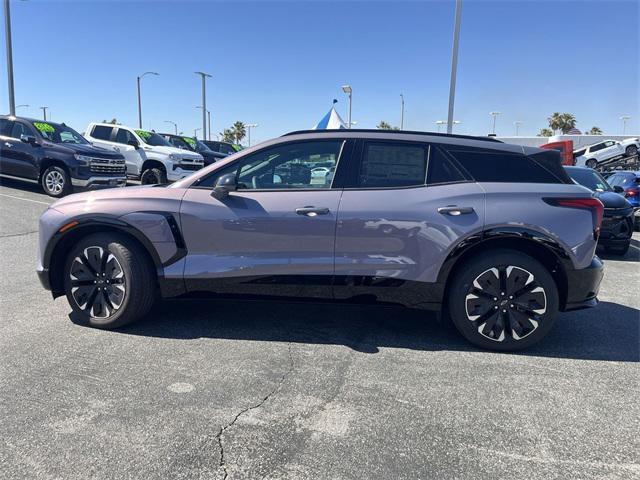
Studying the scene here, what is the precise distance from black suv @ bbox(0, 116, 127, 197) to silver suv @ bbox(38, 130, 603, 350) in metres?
8.35

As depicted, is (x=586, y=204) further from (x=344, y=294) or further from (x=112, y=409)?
(x=112, y=409)

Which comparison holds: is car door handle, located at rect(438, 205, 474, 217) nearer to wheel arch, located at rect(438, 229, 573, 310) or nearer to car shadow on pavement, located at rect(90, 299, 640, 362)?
wheel arch, located at rect(438, 229, 573, 310)

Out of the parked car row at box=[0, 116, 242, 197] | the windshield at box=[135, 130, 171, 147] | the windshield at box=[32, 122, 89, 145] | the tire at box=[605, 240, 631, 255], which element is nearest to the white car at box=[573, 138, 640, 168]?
the tire at box=[605, 240, 631, 255]

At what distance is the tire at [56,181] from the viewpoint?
38.1 feet

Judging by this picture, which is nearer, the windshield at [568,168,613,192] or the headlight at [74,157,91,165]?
the windshield at [568,168,613,192]

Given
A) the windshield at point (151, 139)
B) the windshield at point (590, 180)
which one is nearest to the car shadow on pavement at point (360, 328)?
the windshield at point (590, 180)

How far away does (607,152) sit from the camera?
2902 cm

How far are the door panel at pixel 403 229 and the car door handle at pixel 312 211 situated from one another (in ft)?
0.42

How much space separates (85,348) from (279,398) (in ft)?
5.72

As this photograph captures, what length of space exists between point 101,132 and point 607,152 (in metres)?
28.1

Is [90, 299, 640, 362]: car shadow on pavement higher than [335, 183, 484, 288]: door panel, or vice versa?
[335, 183, 484, 288]: door panel

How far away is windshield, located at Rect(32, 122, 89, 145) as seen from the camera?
12.0 meters

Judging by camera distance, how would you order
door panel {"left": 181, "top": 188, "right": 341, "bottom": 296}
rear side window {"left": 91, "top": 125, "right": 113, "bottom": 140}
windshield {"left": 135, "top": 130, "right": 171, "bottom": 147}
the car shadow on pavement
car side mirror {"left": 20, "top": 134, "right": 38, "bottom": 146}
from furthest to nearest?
rear side window {"left": 91, "top": 125, "right": 113, "bottom": 140}, windshield {"left": 135, "top": 130, "right": 171, "bottom": 147}, car side mirror {"left": 20, "top": 134, "right": 38, "bottom": 146}, the car shadow on pavement, door panel {"left": 181, "top": 188, "right": 341, "bottom": 296}

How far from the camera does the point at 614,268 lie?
730 centimetres
